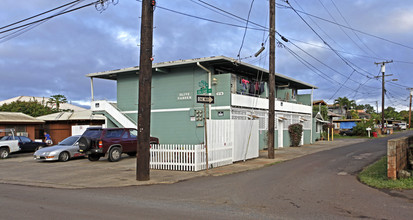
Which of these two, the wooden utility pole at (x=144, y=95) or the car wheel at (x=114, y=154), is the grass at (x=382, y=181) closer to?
the wooden utility pole at (x=144, y=95)

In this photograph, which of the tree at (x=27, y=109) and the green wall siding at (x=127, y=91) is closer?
the green wall siding at (x=127, y=91)

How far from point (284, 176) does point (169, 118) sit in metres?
12.3

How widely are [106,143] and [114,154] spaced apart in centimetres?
75

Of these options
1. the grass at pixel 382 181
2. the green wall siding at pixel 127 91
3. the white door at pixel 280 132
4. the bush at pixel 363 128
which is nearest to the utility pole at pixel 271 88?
the grass at pixel 382 181

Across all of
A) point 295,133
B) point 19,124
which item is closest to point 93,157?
point 19,124

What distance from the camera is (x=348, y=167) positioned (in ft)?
46.1

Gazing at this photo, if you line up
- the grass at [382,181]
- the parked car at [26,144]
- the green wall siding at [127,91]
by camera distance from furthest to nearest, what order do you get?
the green wall siding at [127,91]
the parked car at [26,144]
the grass at [382,181]

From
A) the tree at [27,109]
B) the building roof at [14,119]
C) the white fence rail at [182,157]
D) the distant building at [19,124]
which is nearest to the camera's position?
the white fence rail at [182,157]

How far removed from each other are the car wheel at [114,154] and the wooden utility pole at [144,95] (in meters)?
6.44

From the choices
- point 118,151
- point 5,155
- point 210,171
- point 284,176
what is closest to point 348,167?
point 284,176

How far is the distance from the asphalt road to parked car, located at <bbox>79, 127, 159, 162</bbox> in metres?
5.90

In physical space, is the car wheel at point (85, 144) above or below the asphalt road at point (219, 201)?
above

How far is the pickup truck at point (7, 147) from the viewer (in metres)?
20.3

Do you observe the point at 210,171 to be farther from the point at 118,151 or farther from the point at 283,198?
the point at 118,151
